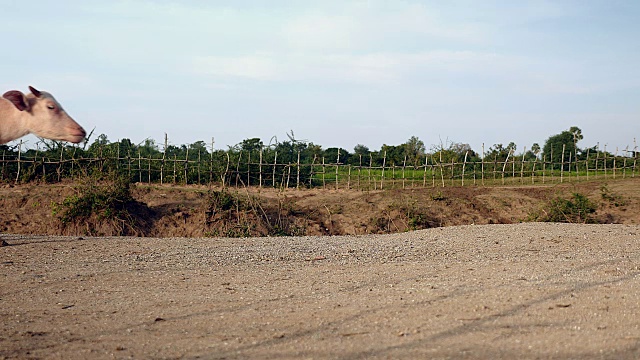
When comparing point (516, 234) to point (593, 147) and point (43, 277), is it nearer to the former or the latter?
point (43, 277)

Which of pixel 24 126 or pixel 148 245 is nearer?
pixel 24 126

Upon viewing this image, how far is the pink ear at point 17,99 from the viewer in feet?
22.0

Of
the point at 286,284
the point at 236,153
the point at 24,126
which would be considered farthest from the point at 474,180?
the point at 24,126

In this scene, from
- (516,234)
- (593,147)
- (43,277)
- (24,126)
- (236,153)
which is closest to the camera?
(24,126)

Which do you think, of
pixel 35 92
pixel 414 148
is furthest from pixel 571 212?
pixel 414 148

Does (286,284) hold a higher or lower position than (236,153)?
lower

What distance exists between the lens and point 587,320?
5738mm

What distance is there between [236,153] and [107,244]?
15065mm

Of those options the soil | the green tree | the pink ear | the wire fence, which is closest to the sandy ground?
the soil

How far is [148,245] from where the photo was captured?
42.1 ft

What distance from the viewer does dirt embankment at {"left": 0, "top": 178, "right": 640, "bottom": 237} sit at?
18.4m

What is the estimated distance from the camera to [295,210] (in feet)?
69.5

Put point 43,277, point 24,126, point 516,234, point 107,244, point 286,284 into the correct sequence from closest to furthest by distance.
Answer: point 24,126, point 286,284, point 43,277, point 107,244, point 516,234

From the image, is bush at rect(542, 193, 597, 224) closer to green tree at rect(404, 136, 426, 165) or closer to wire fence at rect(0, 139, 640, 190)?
wire fence at rect(0, 139, 640, 190)
